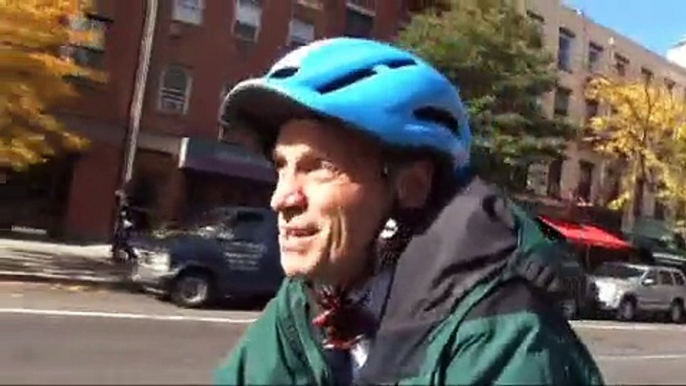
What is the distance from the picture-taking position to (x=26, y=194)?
73.4 feet

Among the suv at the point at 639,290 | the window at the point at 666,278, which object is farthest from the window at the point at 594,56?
the window at the point at 666,278

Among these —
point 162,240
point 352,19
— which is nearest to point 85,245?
point 162,240

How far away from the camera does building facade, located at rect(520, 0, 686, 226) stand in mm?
33062

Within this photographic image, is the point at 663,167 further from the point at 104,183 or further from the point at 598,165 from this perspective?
the point at 104,183

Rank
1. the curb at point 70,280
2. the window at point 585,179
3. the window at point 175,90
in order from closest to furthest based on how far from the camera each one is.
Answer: the curb at point 70,280, the window at point 175,90, the window at point 585,179

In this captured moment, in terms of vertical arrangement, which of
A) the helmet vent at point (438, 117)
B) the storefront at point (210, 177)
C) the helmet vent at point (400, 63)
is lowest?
the helmet vent at point (438, 117)

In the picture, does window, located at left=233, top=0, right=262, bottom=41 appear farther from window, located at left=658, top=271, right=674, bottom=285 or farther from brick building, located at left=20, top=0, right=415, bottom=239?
window, located at left=658, top=271, right=674, bottom=285

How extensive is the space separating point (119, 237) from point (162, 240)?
11.2ft

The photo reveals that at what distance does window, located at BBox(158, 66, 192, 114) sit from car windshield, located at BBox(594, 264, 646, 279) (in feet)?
35.4

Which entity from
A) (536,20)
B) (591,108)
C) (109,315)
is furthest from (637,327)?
(591,108)

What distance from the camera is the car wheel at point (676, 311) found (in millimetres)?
24250

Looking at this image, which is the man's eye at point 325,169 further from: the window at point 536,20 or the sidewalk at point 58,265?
the window at point 536,20

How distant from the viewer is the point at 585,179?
3594cm

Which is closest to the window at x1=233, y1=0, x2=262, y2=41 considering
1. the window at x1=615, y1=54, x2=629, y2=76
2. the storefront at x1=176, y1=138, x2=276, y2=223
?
the storefront at x1=176, y1=138, x2=276, y2=223
